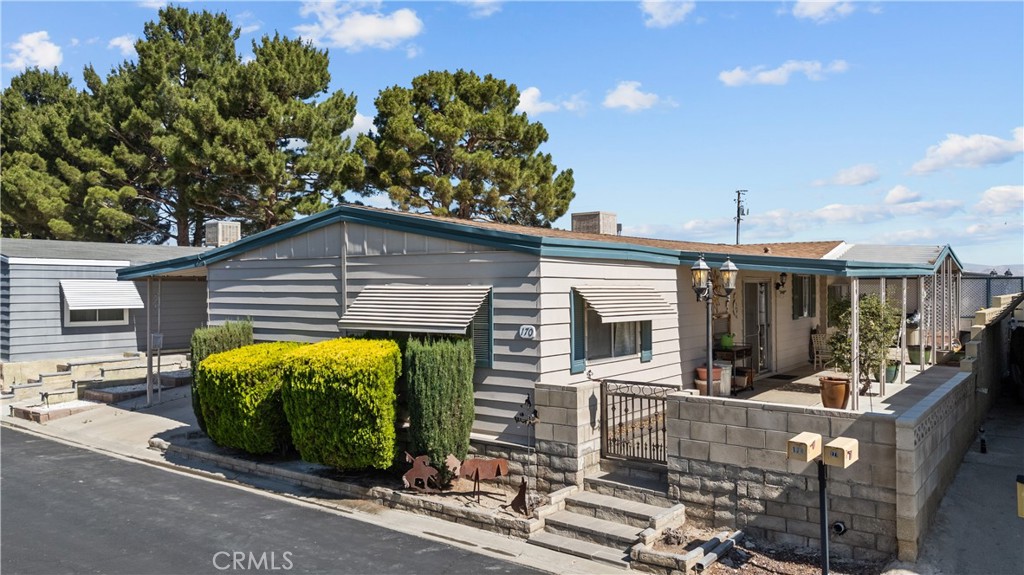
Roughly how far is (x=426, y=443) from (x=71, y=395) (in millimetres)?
11204

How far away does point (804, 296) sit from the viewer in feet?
53.0

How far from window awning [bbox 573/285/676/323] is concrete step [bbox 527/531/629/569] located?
2.91 metres

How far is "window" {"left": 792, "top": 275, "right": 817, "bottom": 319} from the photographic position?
15602 millimetres

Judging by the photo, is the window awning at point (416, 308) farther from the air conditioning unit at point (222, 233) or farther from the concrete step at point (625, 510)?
the air conditioning unit at point (222, 233)

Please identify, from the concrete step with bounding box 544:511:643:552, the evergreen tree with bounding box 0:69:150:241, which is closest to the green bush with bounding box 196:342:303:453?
the concrete step with bounding box 544:511:643:552

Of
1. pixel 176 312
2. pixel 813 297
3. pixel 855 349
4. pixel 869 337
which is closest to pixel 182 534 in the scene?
pixel 855 349

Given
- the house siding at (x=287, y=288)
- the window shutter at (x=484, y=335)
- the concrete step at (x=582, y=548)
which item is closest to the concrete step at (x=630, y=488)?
the concrete step at (x=582, y=548)

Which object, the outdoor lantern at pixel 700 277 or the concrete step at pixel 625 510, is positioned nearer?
the concrete step at pixel 625 510

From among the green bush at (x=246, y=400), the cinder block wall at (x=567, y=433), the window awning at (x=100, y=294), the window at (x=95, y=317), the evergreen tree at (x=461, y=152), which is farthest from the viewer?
the evergreen tree at (x=461, y=152)

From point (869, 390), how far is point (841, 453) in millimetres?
6764

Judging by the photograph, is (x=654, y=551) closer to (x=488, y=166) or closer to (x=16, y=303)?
(x=16, y=303)

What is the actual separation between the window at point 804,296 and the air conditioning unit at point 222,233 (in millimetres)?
12969

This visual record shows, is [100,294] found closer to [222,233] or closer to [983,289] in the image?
[222,233]

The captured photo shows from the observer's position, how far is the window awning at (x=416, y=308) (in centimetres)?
898
